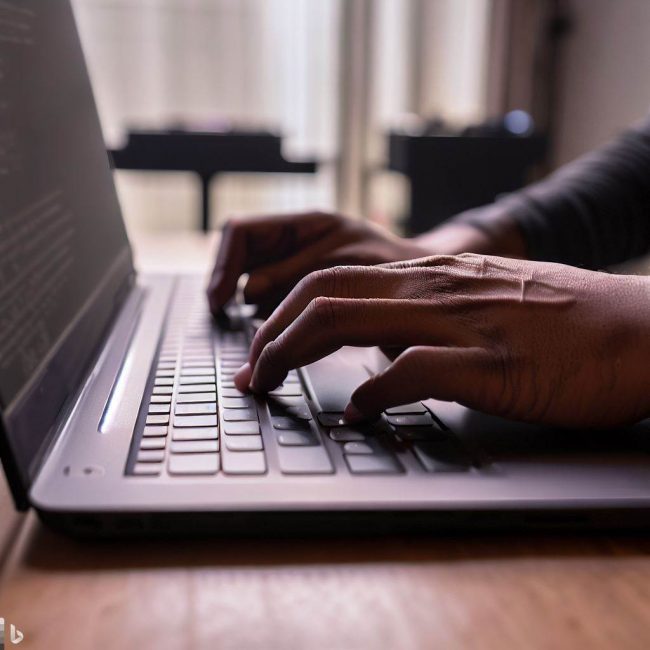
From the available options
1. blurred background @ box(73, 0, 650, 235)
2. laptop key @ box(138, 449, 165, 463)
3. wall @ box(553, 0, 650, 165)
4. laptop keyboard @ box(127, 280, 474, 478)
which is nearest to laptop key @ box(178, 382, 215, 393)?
laptop keyboard @ box(127, 280, 474, 478)

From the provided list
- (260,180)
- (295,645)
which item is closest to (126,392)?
(295,645)

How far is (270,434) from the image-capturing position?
0.39m

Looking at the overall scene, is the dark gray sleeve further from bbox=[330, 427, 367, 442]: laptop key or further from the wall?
the wall

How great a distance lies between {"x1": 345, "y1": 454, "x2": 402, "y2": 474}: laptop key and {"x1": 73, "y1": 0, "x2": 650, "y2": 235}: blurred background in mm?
2217

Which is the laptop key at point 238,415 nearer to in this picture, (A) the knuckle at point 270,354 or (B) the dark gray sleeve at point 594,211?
(A) the knuckle at point 270,354

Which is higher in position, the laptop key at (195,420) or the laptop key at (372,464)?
the laptop key at (372,464)

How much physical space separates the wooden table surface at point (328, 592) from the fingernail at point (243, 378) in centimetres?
15

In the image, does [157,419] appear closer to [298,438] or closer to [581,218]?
[298,438]

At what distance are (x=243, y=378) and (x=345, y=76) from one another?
256 centimetres

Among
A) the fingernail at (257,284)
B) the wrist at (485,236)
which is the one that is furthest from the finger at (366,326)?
the wrist at (485,236)

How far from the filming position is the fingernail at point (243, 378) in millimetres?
458

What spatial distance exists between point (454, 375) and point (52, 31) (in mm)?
502

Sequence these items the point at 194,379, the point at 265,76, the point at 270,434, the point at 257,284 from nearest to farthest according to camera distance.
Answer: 1. the point at 270,434
2. the point at 194,379
3. the point at 257,284
4. the point at 265,76

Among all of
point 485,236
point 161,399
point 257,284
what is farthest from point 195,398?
point 485,236
